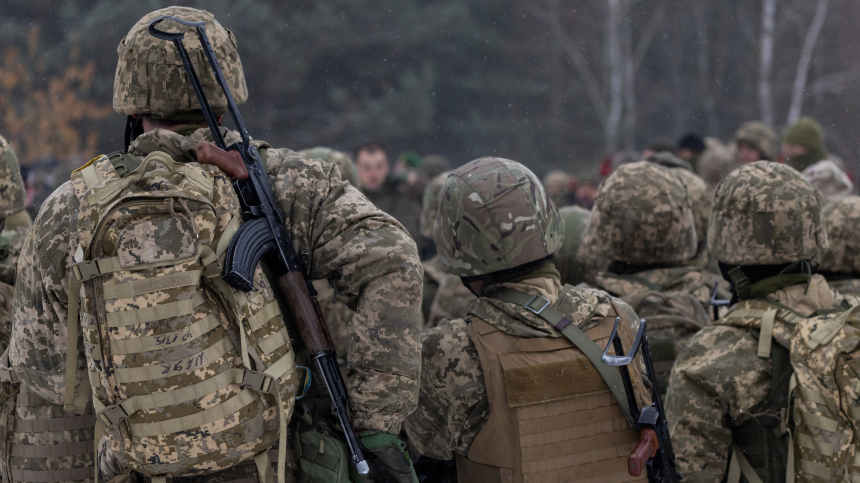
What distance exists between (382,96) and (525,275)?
1859cm

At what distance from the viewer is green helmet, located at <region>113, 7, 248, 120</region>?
2.33 metres

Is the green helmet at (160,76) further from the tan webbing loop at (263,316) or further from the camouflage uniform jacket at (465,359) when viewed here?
the camouflage uniform jacket at (465,359)

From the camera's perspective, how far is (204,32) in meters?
2.28

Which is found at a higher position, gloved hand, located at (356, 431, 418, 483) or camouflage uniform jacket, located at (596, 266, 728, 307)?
gloved hand, located at (356, 431, 418, 483)

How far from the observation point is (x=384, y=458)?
2.26 meters

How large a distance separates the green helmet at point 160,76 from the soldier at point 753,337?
191 centimetres

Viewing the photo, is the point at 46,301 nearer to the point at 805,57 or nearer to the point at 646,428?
the point at 646,428

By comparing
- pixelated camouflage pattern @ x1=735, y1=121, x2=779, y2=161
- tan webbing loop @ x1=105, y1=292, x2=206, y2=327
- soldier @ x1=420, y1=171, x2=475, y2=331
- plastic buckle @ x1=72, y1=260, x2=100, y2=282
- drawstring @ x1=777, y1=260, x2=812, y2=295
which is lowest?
pixelated camouflage pattern @ x1=735, y1=121, x2=779, y2=161

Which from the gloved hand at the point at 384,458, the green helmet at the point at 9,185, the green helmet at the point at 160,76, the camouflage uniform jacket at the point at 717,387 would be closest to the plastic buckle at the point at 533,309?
the gloved hand at the point at 384,458

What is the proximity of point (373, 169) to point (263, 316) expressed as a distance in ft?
21.4

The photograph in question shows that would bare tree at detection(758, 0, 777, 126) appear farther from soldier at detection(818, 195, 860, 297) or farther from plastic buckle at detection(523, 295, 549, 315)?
plastic buckle at detection(523, 295, 549, 315)

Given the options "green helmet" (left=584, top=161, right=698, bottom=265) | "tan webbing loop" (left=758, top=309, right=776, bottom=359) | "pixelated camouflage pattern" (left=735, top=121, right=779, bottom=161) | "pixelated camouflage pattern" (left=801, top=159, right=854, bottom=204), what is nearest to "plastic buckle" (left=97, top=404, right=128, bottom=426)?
"tan webbing loop" (left=758, top=309, right=776, bottom=359)

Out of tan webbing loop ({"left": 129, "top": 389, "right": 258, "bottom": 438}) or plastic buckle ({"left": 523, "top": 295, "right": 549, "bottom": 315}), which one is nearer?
tan webbing loop ({"left": 129, "top": 389, "right": 258, "bottom": 438})

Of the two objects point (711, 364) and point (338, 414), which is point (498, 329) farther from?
point (711, 364)
